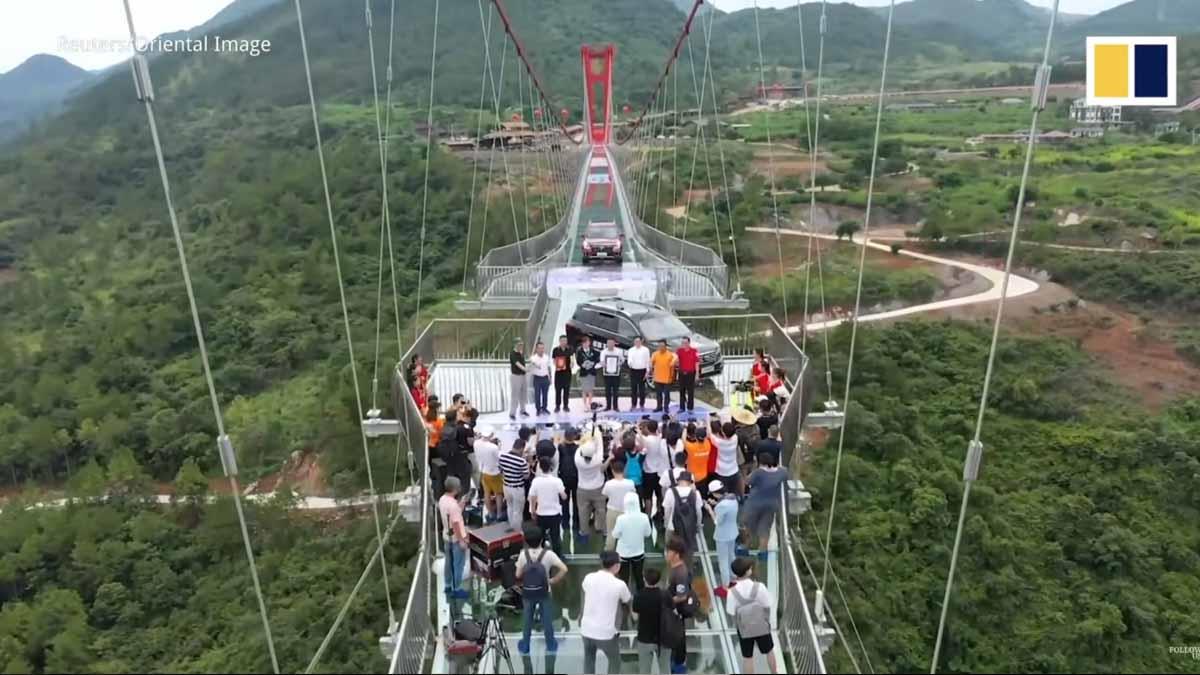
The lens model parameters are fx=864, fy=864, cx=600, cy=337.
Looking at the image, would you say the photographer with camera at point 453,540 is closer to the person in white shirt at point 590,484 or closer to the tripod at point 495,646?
the tripod at point 495,646

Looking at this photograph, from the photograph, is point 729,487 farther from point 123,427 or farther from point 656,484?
point 123,427

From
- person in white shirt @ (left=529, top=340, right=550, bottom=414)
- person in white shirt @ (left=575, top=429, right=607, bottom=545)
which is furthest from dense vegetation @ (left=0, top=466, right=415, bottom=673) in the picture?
person in white shirt @ (left=575, top=429, right=607, bottom=545)

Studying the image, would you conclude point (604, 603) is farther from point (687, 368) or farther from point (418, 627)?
point (687, 368)

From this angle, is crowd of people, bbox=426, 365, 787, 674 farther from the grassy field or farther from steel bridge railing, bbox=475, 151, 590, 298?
the grassy field

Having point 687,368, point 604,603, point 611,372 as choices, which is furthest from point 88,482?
point 604,603

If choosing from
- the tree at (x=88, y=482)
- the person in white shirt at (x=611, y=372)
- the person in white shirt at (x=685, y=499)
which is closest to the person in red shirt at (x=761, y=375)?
the person in white shirt at (x=611, y=372)
